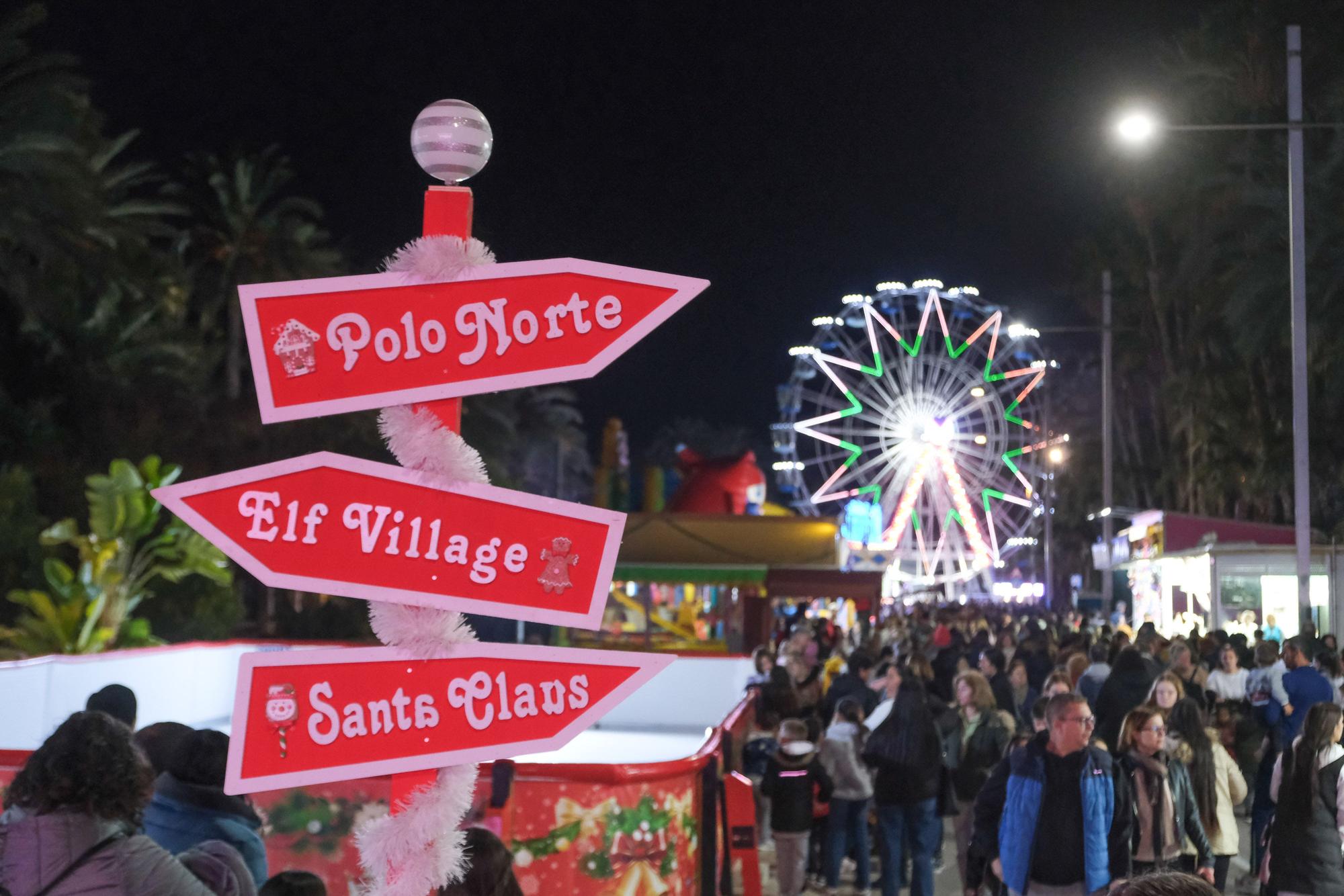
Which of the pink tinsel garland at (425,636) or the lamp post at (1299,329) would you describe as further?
the lamp post at (1299,329)

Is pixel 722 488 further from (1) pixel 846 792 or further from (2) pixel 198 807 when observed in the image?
(2) pixel 198 807

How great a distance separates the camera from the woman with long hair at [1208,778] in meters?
8.48

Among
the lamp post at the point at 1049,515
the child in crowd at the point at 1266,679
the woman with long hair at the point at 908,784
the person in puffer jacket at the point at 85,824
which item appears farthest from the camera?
the lamp post at the point at 1049,515

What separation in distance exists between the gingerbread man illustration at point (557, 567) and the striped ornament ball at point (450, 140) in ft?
3.08

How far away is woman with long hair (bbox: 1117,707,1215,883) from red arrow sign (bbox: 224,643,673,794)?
4588 mm

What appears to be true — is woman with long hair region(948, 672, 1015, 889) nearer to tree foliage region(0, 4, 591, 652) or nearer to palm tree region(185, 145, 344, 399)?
tree foliage region(0, 4, 591, 652)

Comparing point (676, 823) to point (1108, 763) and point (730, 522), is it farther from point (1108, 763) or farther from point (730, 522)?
point (730, 522)

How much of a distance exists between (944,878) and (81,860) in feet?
30.3

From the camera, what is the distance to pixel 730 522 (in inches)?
997

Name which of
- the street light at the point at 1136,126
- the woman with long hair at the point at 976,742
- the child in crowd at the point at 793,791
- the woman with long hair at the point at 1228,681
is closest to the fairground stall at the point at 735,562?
the street light at the point at 1136,126

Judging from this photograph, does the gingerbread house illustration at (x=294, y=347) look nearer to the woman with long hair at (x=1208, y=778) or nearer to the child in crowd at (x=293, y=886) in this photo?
the child in crowd at (x=293, y=886)

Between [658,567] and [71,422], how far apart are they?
13.7 m

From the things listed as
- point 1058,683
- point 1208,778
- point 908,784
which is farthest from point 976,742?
point 1208,778

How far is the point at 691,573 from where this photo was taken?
2486 cm
